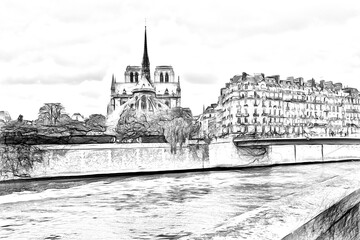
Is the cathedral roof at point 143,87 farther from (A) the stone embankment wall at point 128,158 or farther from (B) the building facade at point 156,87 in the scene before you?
(A) the stone embankment wall at point 128,158

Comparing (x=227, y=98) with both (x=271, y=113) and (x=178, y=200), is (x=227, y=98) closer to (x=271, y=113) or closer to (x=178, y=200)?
(x=271, y=113)

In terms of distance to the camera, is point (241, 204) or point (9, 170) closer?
point (241, 204)

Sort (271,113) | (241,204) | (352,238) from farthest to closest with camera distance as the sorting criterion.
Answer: (271,113)
(241,204)
(352,238)

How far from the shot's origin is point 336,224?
312cm

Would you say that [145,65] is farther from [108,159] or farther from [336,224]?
[336,224]

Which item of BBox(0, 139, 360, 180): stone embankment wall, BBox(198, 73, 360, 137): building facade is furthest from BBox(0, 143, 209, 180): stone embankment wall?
BBox(198, 73, 360, 137): building facade

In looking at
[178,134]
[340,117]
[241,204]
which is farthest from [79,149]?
[340,117]

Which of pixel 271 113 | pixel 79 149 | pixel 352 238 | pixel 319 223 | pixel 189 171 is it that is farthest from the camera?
pixel 271 113

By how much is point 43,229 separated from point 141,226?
1.40 m

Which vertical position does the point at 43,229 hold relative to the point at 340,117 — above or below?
below

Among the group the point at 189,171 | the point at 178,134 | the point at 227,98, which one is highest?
the point at 227,98

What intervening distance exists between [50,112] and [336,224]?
1259 inches

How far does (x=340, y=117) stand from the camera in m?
49.9

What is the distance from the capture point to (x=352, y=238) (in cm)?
398
